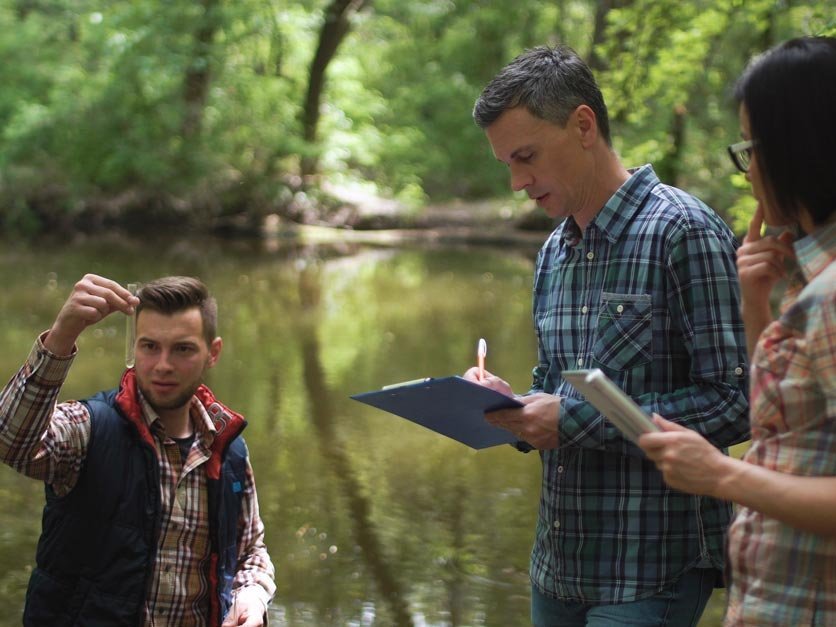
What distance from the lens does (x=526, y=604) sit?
5316mm

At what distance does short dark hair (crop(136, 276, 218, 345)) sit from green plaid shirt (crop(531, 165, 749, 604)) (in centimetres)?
104

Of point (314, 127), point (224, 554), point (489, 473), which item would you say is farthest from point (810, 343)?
point (314, 127)

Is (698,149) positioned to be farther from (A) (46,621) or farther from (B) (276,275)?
(A) (46,621)

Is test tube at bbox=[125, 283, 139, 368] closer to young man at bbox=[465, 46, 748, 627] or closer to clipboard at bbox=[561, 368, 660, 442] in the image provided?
young man at bbox=[465, 46, 748, 627]

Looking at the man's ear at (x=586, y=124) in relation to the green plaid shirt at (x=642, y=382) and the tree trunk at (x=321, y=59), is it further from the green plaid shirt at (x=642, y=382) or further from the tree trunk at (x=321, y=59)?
the tree trunk at (x=321, y=59)

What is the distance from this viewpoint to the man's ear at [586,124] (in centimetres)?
277

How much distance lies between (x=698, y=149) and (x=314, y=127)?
27.7 ft

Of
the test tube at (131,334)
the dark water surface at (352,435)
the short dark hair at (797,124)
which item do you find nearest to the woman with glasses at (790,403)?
the short dark hair at (797,124)

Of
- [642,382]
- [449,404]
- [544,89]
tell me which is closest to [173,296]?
[449,404]

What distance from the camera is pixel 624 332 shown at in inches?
105

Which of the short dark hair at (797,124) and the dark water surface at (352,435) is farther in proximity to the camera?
the dark water surface at (352,435)

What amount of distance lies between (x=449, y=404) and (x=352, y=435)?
223 inches

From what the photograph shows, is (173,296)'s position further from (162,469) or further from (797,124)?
(797,124)

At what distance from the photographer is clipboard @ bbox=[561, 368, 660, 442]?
75.3 inches
